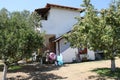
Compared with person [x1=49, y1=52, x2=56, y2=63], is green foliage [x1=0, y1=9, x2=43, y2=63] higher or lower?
higher

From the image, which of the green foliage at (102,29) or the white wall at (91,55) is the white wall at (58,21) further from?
the green foliage at (102,29)

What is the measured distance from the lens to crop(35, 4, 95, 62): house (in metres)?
30.8

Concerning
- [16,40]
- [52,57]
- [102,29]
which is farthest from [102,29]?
[52,57]

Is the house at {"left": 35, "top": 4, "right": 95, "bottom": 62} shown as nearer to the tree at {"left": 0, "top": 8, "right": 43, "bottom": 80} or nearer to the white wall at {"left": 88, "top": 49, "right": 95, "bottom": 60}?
the white wall at {"left": 88, "top": 49, "right": 95, "bottom": 60}

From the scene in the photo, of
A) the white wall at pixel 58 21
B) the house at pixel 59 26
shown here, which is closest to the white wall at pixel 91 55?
the house at pixel 59 26

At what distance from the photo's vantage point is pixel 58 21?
33375 mm

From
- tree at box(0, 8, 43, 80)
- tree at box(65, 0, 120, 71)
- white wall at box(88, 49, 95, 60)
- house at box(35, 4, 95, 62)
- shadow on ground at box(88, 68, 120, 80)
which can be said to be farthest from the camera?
white wall at box(88, 49, 95, 60)

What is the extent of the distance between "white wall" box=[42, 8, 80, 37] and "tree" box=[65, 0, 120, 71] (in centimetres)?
1350

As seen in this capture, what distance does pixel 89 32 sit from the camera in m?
17.8

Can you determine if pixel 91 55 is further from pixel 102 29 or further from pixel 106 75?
pixel 102 29

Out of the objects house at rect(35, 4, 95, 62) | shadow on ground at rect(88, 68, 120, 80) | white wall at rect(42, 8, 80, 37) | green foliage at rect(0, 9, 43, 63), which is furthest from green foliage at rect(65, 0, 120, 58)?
white wall at rect(42, 8, 80, 37)

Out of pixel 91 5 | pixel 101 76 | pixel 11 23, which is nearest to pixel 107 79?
pixel 101 76

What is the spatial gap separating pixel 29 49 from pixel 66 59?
11718 mm

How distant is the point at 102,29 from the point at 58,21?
16.0 metres
